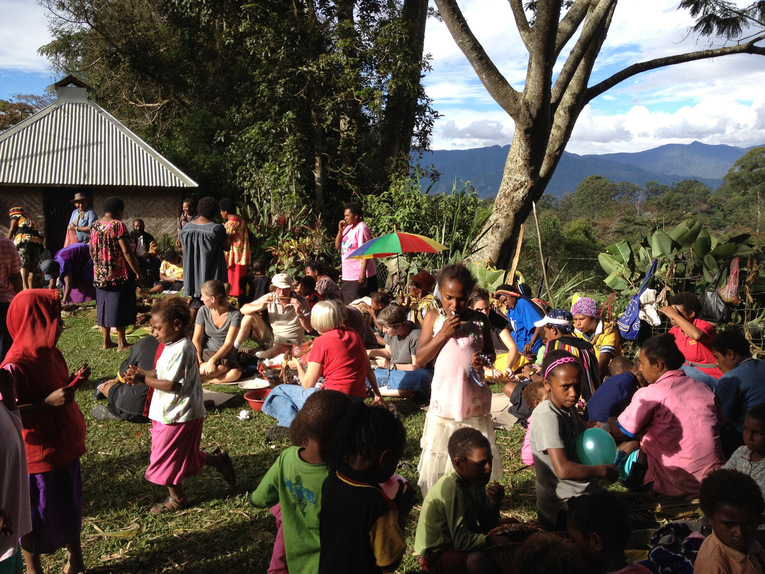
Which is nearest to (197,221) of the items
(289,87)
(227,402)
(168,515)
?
(227,402)

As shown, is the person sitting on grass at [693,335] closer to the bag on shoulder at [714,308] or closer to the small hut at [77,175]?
the bag on shoulder at [714,308]

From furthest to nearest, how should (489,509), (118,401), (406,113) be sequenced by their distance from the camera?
(406,113) → (118,401) → (489,509)

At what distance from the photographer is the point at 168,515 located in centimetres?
440

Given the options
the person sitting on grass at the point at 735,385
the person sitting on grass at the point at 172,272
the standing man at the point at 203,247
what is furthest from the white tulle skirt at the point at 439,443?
the person sitting on grass at the point at 172,272

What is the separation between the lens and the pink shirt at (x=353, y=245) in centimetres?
962

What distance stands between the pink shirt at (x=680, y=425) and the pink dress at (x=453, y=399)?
1.17 m

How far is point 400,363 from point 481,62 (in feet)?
19.3

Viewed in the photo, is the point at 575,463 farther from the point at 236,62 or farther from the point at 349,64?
the point at 236,62

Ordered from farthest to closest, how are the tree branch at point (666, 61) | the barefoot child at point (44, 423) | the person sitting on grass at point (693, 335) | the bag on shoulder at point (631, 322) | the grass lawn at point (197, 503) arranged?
1. the tree branch at point (666, 61)
2. the bag on shoulder at point (631, 322)
3. the person sitting on grass at point (693, 335)
4. the grass lawn at point (197, 503)
5. the barefoot child at point (44, 423)

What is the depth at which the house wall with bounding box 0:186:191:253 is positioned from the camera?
1625 centimetres

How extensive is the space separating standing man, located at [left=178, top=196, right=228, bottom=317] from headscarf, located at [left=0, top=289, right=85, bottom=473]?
4483 mm

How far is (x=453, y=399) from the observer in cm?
412

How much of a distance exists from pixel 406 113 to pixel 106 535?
1189 centimetres

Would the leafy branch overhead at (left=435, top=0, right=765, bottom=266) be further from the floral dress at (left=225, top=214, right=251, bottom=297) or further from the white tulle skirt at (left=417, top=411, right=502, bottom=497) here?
the white tulle skirt at (left=417, top=411, right=502, bottom=497)
